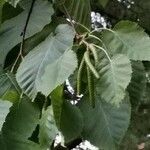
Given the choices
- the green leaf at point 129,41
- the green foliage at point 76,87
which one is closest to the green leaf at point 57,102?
the green foliage at point 76,87

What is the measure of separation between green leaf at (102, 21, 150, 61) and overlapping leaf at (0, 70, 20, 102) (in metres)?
0.21

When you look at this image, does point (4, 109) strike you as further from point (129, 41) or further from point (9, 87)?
point (129, 41)

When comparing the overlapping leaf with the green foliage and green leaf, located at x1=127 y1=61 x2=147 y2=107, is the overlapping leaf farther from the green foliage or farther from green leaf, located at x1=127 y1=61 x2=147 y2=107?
green leaf, located at x1=127 y1=61 x2=147 y2=107

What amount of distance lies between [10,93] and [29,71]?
7cm

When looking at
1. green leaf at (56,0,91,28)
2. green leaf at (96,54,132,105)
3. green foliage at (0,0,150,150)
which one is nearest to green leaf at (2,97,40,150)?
green foliage at (0,0,150,150)

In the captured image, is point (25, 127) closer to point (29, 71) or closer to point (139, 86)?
point (29, 71)

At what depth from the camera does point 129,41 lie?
3.13 feet

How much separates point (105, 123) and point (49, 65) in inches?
6.6

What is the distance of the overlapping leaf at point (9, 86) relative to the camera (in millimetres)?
955

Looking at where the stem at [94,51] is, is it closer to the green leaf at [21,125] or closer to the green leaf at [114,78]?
the green leaf at [114,78]

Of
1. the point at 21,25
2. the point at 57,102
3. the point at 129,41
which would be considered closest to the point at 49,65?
the point at 57,102

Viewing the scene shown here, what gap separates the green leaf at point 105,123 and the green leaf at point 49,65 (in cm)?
11

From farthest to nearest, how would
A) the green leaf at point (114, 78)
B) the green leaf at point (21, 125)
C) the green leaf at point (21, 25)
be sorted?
the green leaf at point (21, 25) < the green leaf at point (21, 125) < the green leaf at point (114, 78)

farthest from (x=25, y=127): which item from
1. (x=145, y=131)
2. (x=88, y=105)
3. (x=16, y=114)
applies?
(x=145, y=131)
